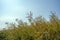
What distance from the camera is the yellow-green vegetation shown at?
537 inches

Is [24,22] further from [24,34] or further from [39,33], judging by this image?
[39,33]

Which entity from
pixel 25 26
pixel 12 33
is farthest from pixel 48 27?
pixel 12 33

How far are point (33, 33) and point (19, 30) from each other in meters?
1.75

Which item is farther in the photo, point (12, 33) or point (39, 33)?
point (12, 33)

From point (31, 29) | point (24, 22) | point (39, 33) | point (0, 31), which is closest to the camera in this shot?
point (39, 33)

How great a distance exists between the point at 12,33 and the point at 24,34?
1.81 metres

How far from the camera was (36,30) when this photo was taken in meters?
15.6

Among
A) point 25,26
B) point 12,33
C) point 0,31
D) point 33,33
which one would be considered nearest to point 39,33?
point 33,33

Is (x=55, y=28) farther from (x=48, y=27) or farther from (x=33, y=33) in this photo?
(x=33, y=33)

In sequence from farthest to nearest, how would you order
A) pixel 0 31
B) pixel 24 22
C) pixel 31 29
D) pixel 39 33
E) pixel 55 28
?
pixel 0 31
pixel 24 22
pixel 31 29
pixel 39 33
pixel 55 28

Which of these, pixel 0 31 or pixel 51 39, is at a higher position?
pixel 0 31

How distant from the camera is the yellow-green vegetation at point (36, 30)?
44.8 ft

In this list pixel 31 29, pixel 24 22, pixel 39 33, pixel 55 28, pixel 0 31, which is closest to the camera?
pixel 55 28

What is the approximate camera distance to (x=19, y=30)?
16.8m
